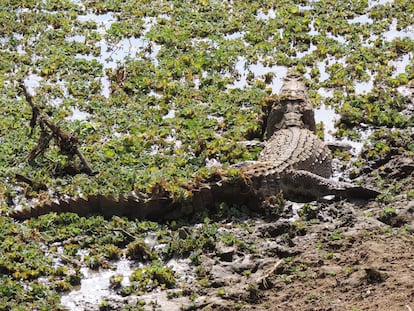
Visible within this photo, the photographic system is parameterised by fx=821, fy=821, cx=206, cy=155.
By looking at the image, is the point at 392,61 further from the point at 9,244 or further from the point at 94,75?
the point at 9,244

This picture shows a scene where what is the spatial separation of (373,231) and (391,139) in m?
2.25

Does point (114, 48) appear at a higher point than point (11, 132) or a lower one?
higher

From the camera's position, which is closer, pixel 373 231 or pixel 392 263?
pixel 392 263

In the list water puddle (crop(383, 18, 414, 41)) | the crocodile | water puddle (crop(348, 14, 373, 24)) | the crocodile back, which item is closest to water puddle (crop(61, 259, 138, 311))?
the crocodile

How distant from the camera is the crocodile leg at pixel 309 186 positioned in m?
8.84

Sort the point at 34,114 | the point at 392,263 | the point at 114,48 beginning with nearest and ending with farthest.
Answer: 1. the point at 392,263
2. the point at 34,114
3. the point at 114,48

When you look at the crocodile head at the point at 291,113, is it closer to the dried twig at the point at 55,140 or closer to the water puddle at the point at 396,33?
the dried twig at the point at 55,140

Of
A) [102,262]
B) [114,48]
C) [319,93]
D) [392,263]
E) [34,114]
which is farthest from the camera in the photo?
[114,48]

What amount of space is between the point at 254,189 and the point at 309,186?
0.65 meters

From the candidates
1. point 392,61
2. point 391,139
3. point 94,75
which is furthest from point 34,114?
point 392,61

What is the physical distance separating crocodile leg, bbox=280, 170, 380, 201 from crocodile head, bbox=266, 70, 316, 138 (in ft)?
5.05

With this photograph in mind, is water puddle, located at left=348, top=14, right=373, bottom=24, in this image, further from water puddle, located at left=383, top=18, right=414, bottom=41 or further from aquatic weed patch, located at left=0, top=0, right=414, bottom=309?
water puddle, located at left=383, top=18, right=414, bottom=41

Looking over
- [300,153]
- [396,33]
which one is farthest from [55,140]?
[396,33]

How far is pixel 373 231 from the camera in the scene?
7.94 meters
